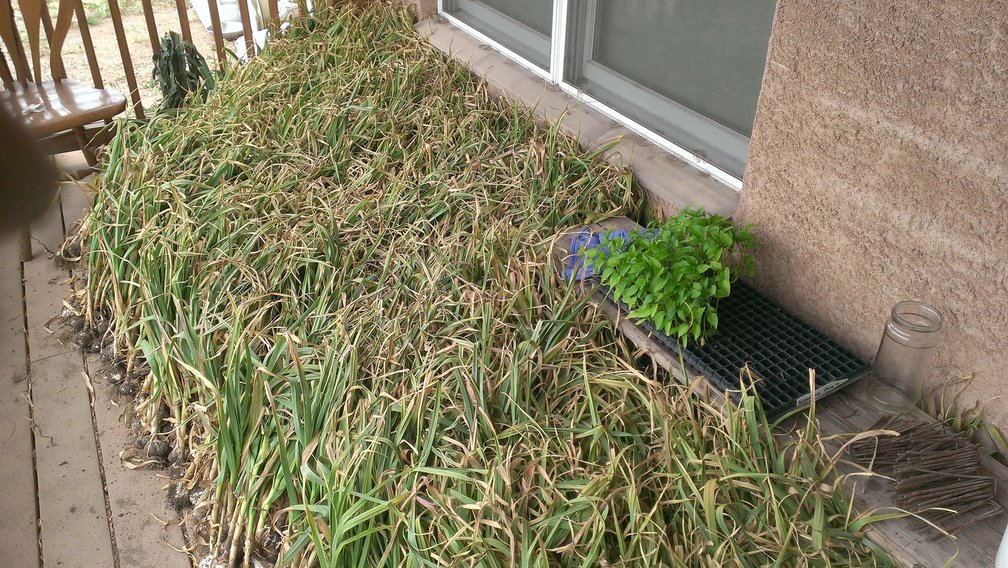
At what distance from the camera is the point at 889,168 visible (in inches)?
68.0

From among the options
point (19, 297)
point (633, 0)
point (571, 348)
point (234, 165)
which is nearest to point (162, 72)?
point (234, 165)

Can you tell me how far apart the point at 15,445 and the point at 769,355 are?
2.17 meters

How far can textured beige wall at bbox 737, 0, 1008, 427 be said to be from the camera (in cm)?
153

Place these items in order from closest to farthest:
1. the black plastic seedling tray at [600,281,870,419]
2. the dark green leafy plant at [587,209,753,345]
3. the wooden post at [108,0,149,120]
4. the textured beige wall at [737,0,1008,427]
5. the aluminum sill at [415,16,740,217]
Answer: the textured beige wall at [737,0,1008,427]
the black plastic seedling tray at [600,281,870,419]
the dark green leafy plant at [587,209,753,345]
the aluminum sill at [415,16,740,217]
the wooden post at [108,0,149,120]

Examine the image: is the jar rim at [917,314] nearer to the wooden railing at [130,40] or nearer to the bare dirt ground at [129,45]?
the wooden railing at [130,40]

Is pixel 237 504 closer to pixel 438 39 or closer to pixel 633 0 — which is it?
pixel 633 0

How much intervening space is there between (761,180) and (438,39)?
2.01 metres

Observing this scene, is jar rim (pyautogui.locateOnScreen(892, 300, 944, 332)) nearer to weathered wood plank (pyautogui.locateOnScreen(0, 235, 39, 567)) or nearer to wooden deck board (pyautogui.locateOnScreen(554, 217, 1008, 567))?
wooden deck board (pyautogui.locateOnScreen(554, 217, 1008, 567))

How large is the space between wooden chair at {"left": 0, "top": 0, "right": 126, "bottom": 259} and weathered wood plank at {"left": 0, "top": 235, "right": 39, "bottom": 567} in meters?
0.48

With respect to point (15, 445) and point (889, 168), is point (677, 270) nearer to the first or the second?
point (889, 168)

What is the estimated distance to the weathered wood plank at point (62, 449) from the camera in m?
1.98

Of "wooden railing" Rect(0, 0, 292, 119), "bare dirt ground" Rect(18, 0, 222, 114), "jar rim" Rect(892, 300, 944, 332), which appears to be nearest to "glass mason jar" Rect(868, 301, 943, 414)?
"jar rim" Rect(892, 300, 944, 332)

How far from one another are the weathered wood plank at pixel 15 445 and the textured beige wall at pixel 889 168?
1.85 m

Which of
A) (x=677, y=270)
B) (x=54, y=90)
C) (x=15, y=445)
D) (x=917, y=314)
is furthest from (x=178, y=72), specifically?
(x=917, y=314)
